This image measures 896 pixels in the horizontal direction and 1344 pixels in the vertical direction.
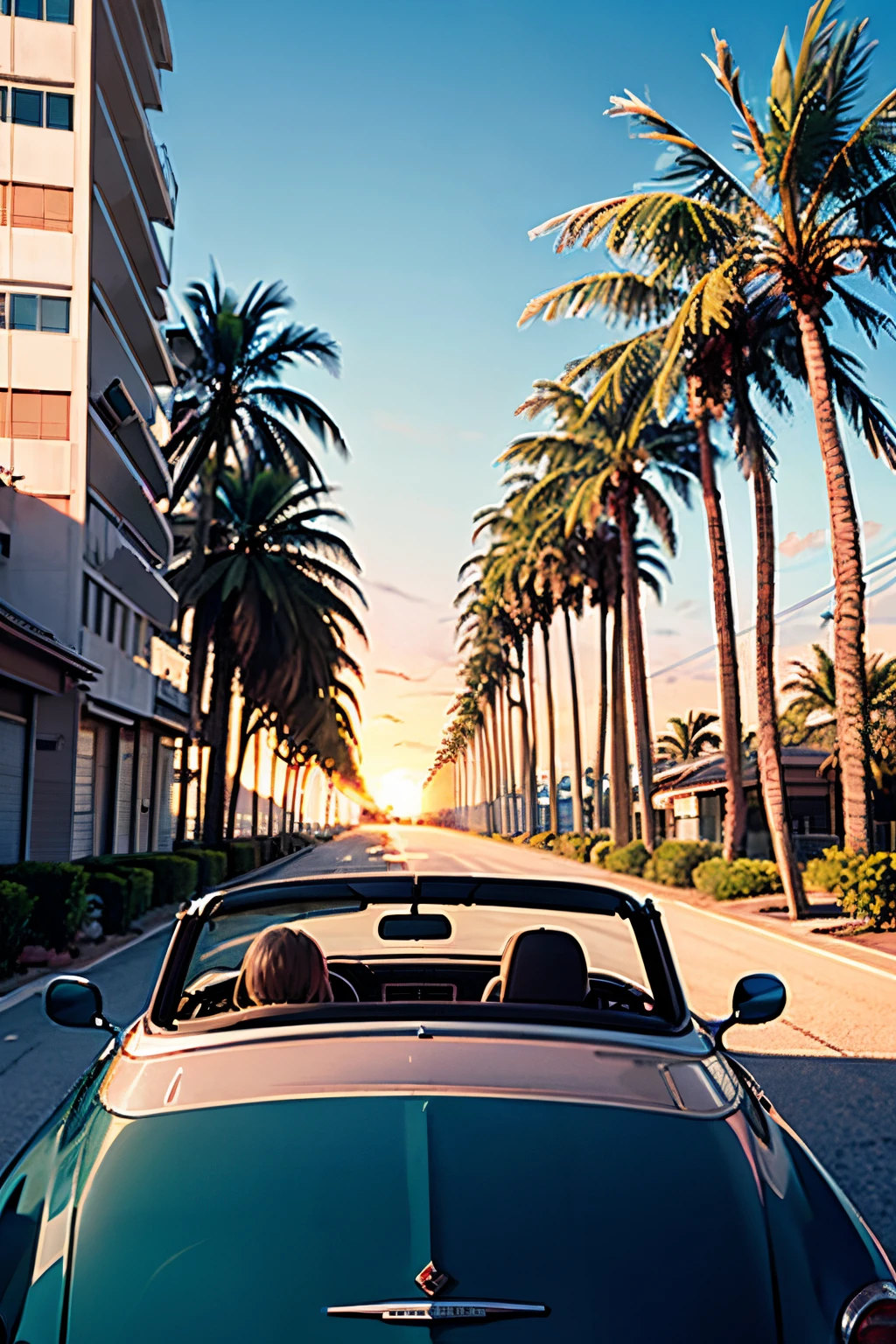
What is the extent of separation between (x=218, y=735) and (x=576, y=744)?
26542 millimetres

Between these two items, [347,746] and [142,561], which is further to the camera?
[347,746]

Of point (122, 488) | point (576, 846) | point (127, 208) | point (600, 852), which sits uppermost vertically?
point (127, 208)

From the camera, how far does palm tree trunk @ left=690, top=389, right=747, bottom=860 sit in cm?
3002

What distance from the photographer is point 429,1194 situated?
2342 millimetres

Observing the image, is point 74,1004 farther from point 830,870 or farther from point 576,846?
point 576,846

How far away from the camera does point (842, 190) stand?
22.5m

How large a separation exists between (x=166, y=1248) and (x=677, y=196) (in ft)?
77.0

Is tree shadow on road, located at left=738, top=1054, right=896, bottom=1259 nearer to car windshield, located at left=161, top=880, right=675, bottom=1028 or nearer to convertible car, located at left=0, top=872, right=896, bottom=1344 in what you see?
car windshield, located at left=161, top=880, right=675, bottom=1028

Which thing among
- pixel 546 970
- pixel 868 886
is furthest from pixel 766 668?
pixel 546 970

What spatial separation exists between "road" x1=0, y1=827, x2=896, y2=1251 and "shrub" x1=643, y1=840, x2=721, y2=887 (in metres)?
14.2

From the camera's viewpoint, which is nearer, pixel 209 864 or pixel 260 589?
pixel 209 864

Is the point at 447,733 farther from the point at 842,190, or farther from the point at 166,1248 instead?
the point at 166,1248

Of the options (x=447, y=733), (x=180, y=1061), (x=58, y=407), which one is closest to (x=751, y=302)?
(x=58, y=407)

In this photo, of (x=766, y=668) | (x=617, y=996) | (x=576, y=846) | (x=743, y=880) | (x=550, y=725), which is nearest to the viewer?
(x=617, y=996)
